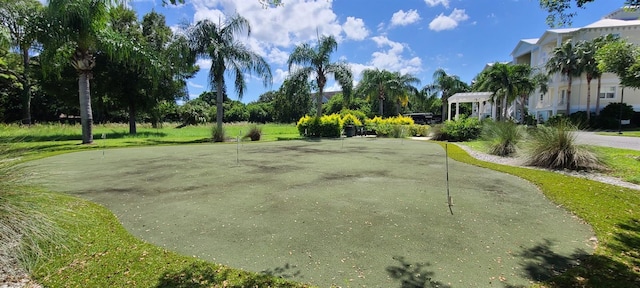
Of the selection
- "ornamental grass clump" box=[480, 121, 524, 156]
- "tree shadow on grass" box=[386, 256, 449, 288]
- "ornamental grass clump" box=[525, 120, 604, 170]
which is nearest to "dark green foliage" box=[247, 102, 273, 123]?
"ornamental grass clump" box=[480, 121, 524, 156]

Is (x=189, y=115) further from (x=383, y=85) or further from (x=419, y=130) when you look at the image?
(x=419, y=130)

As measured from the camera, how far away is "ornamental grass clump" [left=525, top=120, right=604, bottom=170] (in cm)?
837

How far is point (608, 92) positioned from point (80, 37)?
47097mm

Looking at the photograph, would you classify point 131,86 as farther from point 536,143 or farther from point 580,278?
point 580,278

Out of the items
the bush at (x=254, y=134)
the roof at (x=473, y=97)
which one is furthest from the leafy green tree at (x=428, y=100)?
the bush at (x=254, y=134)

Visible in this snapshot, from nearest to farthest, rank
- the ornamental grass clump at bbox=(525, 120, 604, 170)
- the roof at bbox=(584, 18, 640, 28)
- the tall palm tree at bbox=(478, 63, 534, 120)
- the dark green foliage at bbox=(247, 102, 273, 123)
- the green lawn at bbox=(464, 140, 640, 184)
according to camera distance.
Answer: the green lawn at bbox=(464, 140, 640, 184), the ornamental grass clump at bbox=(525, 120, 604, 170), the tall palm tree at bbox=(478, 63, 534, 120), the roof at bbox=(584, 18, 640, 28), the dark green foliage at bbox=(247, 102, 273, 123)

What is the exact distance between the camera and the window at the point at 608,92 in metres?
33.8

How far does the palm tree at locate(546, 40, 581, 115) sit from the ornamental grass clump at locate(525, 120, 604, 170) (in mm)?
30447

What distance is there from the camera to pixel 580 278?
290 cm

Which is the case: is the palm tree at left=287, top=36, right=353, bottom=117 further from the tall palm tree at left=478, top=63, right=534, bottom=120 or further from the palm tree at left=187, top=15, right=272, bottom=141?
the tall palm tree at left=478, top=63, right=534, bottom=120

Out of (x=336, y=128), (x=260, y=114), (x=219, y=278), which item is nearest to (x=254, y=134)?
(x=336, y=128)

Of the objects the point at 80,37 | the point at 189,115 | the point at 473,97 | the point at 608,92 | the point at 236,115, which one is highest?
the point at 80,37

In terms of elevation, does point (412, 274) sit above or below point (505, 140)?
below

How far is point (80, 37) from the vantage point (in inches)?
611
